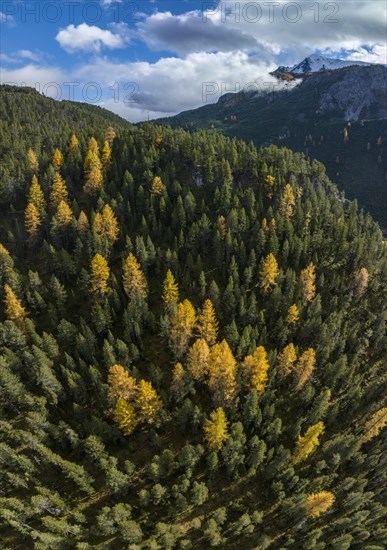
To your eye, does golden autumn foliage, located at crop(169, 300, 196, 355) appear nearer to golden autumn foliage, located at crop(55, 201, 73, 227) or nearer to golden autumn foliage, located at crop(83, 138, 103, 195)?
golden autumn foliage, located at crop(55, 201, 73, 227)

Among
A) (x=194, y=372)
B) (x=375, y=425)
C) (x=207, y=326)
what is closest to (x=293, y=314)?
(x=207, y=326)

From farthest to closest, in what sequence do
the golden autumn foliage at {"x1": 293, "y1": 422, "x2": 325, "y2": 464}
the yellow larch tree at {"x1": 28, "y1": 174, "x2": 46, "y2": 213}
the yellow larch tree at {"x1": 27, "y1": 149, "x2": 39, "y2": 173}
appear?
1. the yellow larch tree at {"x1": 27, "y1": 149, "x2": 39, "y2": 173}
2. the yellow larch tree at {"x1": 28, "y1": 174, "x2": 46, "y2": 213}
3. the golden autumn foliage at {"x1": 293, "y1": 422, "x2": 325, "y2": 464}

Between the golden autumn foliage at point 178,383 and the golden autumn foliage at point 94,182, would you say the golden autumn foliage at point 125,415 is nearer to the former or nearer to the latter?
the golden autumn foliage at point 178,383

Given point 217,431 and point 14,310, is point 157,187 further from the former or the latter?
point 217,431

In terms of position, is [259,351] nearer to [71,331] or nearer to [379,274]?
[71,331]

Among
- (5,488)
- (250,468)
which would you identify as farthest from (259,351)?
(5,488)

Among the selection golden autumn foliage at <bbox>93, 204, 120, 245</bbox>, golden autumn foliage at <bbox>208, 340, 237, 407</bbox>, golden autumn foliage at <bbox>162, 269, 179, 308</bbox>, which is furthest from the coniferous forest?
golden autumn foliage at <bbox>162, 269, 179, 308</bbox>

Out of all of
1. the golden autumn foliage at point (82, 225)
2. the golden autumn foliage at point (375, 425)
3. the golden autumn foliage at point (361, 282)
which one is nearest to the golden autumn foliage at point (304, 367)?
the golden autumn foliage at point (375, 425)
